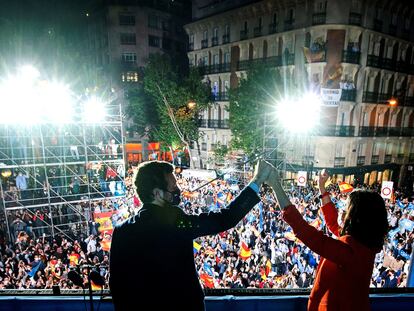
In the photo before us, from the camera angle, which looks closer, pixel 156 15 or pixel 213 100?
pixel 213 100

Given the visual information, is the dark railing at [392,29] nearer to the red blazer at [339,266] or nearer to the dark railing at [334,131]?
the dark railing at [334,131]

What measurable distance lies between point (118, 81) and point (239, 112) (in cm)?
1915

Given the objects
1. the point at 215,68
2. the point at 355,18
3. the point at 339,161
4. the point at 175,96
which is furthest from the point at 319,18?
the point at 175,96

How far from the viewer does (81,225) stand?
12891mm

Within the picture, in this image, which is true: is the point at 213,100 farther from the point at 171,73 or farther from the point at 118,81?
the point at 118,81

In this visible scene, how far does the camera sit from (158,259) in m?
1.60

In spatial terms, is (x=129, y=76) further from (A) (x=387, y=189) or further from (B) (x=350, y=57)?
(A) (x=387, y=189)

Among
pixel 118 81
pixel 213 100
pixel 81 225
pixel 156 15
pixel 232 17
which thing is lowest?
pixel 81 225

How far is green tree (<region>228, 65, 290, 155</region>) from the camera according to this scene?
22250mm

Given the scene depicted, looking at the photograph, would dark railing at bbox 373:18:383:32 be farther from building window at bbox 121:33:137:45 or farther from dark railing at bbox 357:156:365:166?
building window at bbox 121:33:137:45

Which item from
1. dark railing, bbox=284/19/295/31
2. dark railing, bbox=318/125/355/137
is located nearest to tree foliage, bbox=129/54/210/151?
dark railing, bbox=284/19/295/31

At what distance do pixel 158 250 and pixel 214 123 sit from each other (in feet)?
95.4

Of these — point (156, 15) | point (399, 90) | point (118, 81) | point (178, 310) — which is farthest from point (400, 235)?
point (156, 15)

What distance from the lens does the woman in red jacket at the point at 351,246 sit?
1.68 metres
